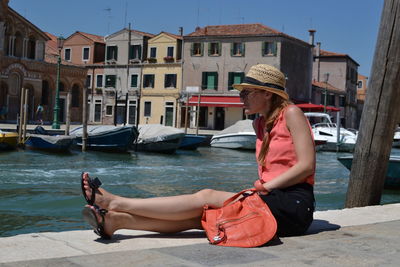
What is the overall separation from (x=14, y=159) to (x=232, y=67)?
25226mm

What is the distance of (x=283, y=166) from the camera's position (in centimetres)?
371

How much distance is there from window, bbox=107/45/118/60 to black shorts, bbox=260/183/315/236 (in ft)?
143

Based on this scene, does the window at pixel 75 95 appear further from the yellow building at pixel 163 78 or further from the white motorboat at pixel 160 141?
the white motorboat at pixel 160 141

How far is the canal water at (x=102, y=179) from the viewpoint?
28.6ft

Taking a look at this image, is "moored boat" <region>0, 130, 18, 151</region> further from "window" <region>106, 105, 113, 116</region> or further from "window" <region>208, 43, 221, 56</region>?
"window" <region>106, 105, 113, 116</region>

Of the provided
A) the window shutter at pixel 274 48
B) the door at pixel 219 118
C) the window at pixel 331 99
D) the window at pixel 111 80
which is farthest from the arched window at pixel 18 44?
the window at pixel 331 99

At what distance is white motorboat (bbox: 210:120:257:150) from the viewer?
28391mm

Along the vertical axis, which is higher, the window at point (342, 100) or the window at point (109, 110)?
the window at point (342, 100)

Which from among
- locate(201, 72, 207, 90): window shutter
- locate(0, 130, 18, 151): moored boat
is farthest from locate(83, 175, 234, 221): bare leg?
locate(201, 72, 207, 90): window shutter

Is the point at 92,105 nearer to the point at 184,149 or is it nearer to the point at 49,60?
the point at 49,60

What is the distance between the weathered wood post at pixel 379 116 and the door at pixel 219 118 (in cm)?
3614

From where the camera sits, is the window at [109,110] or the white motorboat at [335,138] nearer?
the white motorboat at [335,138]

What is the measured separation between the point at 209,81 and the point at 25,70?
12.8 metres

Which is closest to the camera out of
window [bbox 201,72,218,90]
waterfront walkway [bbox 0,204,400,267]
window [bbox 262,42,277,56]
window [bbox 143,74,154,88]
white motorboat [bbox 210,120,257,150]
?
waterfront walkway [bbox 0,204,400,267]
